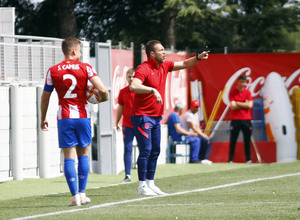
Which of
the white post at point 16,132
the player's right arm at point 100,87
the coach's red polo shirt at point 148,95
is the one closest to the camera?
the player's right arm at point 100,87

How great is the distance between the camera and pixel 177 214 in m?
7.61

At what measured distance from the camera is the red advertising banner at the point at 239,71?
20.4m

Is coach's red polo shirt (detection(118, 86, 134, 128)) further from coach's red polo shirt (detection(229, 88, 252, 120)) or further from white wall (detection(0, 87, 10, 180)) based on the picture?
coach's red polo shirt (detection(229, 88, 252, 120))

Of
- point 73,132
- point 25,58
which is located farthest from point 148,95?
point 25,58

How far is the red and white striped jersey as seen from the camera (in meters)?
8.58

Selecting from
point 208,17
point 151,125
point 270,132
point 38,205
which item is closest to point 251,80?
point 270,132

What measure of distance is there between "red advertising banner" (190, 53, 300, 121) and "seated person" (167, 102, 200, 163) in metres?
1.75

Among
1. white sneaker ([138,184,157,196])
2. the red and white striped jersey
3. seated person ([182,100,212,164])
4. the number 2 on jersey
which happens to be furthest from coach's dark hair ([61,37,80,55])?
seated person ([182,100,212,164])

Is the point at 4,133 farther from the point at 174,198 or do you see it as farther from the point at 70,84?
Result: the point at 70,84

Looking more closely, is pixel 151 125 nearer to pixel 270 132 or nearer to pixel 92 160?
Result: pixel 92 160

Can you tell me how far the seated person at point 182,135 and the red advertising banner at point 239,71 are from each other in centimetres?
175

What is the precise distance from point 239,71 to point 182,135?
267cm

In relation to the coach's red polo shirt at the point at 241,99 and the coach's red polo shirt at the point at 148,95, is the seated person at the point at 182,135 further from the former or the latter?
the coach's red polo shirt at the point at 148,95

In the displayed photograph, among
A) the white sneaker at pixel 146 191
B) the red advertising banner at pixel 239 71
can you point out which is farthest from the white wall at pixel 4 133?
the red advertising banner at pixel 239 71
